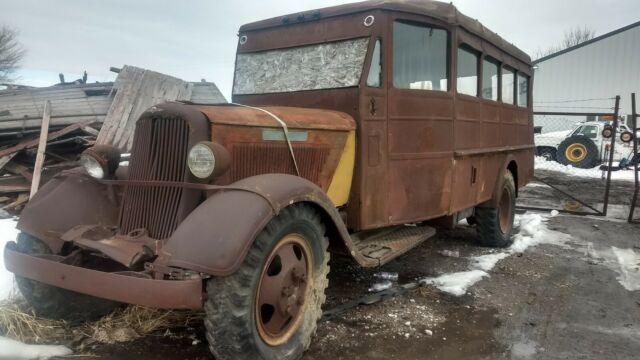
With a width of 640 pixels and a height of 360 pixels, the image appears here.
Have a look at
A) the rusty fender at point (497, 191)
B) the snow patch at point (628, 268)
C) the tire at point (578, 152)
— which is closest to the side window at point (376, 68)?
the rusty fender at point (497, 191)

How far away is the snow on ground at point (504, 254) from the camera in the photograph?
15.9 ft

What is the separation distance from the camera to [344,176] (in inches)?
160

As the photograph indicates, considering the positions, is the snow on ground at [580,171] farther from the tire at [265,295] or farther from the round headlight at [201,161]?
the round headlight at [201,161]

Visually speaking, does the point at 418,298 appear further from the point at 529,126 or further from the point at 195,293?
the point at 529,126

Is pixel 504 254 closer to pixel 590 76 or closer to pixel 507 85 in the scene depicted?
pixel 507 85

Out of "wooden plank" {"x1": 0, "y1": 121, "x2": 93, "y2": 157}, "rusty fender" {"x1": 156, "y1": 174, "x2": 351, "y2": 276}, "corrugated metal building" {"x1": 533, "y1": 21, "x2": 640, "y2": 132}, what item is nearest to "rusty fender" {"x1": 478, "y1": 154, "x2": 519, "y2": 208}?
"rusty fender" {"x1": 156, "y1": 174, "x2": 351, "y2": 276}

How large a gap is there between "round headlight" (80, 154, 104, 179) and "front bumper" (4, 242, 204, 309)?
2.44ft

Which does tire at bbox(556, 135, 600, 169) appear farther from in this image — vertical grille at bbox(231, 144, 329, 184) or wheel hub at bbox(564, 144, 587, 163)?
vertical grille at bbox(231, 144, 329, 184)

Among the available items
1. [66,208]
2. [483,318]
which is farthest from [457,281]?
[66,208]

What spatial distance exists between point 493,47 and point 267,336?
473cm

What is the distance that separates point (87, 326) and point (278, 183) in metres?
1.82

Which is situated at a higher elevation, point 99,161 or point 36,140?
point 36,140

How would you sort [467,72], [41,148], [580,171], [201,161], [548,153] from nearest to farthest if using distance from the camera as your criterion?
[201,161] < [467,72] < [41,148] < [580,171] < [548,153]

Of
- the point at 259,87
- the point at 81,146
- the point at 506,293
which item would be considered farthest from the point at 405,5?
the point at 81,146
